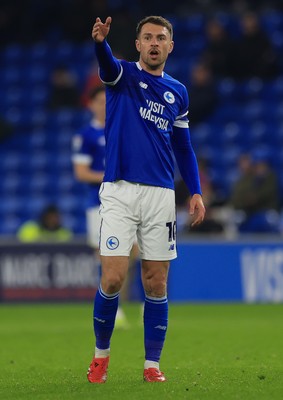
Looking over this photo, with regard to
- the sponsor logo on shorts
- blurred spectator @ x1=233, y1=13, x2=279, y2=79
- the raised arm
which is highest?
blurred spectator @ x1=233, y1=13, x2=279, y2=79

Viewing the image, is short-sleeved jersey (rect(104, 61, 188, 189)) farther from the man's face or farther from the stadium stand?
the stadium stand

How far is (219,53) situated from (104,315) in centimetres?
1369

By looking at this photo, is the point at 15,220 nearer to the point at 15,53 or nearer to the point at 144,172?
the point at 15,53

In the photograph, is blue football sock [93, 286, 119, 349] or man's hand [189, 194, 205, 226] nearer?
blue football sock [93, 286, 119, 349]

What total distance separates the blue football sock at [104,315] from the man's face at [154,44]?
1.37 meters

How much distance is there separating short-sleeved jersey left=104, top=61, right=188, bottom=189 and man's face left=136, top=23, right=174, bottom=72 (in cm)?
10

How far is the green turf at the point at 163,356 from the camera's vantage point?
600cm

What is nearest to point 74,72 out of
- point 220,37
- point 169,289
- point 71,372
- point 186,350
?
point 220,37

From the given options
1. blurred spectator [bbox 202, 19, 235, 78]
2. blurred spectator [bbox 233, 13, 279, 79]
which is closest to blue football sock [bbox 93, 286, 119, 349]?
blurred spectator [bbox 233, 13, 279, 79]

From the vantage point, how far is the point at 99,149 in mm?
10852

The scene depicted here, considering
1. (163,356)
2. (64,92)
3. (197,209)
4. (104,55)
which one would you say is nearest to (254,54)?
(64,92)

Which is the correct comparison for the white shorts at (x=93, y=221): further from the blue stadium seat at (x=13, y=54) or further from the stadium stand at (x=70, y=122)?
the blue stadium seat at (x=13, y=54)

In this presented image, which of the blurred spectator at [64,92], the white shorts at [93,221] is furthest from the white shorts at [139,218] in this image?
the blurred spectator at [64,92]

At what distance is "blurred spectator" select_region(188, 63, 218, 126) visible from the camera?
19.2 meters
